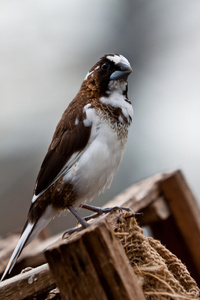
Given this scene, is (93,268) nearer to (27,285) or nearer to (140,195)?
(27,285)

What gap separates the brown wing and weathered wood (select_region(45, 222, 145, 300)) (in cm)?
117

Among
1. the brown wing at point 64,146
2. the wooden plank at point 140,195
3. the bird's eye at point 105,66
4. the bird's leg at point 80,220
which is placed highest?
the bird's eye at point 105,66

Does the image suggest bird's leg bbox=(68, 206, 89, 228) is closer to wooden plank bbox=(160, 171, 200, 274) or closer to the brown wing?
the brown wing

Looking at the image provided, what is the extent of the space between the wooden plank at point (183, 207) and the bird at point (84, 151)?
1.11m

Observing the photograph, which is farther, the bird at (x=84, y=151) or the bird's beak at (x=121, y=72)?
the bird's beak at (x=121, y=72)

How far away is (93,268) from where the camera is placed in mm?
1379

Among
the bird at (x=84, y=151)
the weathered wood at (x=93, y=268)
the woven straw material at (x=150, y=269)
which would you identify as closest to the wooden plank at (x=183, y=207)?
the bird at (x=84, y=151)

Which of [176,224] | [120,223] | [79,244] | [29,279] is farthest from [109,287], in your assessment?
[176,224]

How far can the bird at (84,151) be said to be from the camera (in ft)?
8.30

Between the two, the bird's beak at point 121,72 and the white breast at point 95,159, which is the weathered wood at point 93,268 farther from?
the bird's beak at point 121,72

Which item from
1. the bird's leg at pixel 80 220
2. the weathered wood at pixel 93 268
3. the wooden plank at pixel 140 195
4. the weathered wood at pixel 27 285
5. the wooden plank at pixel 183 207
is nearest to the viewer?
the weathered wood at pixel 93 268

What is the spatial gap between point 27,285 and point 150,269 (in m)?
0.44

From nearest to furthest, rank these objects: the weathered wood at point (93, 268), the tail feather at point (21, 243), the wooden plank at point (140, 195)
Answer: the weathered wood at point (93, 268) → the tail feather at point (21, 243) → the wooden plank at point (140, 195)

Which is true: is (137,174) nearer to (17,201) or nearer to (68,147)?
(17,201)
